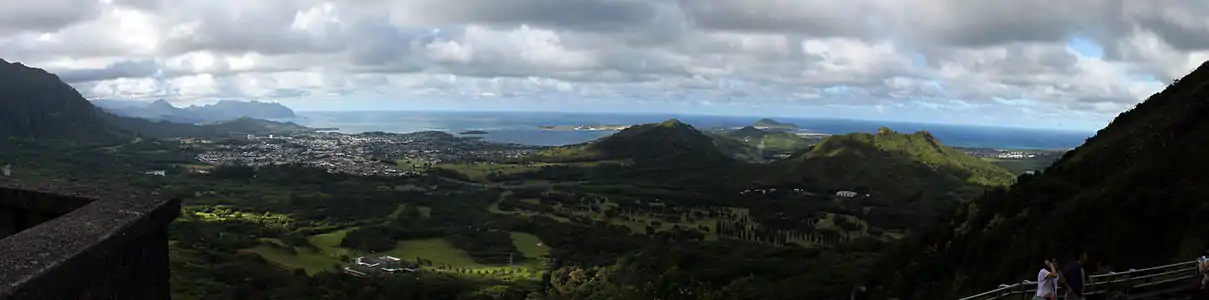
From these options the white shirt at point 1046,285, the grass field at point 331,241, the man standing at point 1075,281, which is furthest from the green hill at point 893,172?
the white shirt at point 1046,285

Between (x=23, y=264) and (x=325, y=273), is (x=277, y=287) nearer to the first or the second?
(x=325, y=273)

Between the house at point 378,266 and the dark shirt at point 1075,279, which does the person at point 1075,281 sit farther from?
the house at point 378,266

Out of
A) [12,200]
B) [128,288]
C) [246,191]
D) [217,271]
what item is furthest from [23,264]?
[246,191]

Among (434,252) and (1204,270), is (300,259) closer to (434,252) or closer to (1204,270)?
(434,252)

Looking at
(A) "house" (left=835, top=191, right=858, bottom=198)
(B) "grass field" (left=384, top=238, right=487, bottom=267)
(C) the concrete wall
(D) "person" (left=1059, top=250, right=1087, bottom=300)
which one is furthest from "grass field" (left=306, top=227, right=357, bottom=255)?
(A) "house" (left=835, top=191, right=858, bottom=198)

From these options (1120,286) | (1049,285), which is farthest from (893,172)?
(1049,285)
